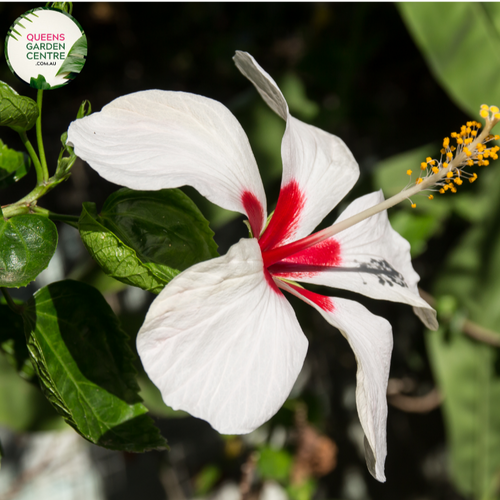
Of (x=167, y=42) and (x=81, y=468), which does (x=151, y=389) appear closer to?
(x=81, y=468)

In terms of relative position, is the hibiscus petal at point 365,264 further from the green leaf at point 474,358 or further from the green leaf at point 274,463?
the green leaf at point 274,463

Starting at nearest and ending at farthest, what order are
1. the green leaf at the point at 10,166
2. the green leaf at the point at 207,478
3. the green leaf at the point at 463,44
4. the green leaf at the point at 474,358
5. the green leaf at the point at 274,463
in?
the green leaf at the point at 10,166, the green leaf at the point at 463,44, the green leaf at the point at 474,358, the green leaf at the point at 274,463, the green leaf at the point at 207,478

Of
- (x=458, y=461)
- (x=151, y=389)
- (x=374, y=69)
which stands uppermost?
(x=374, y=69)

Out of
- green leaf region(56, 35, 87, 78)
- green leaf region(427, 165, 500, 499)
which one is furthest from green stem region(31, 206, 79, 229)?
green leaf region(427, 165, 500, 499)

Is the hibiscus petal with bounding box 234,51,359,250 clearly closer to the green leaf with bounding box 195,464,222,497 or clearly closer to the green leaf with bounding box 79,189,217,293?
the green leaf with bounding box 79,189,217,293

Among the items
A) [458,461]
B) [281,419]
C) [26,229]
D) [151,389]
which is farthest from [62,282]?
[458,461]

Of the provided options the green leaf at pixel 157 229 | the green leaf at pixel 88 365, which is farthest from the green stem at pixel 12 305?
the green leaf at pixel 157 229
